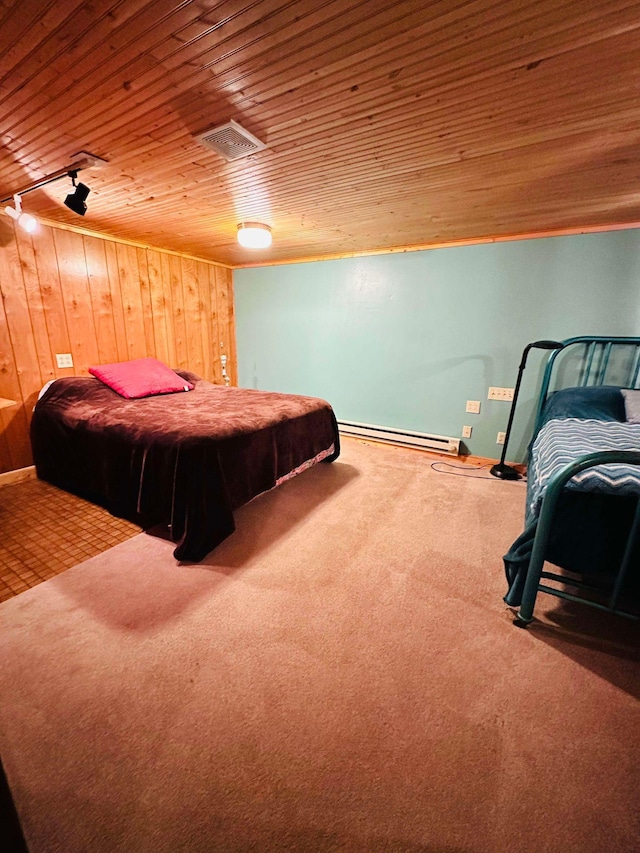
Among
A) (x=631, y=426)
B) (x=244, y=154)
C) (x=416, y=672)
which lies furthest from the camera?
(x=631, y=426)

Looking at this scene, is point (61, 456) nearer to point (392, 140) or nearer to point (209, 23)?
point (209, 23)

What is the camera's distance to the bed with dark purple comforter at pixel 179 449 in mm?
1875

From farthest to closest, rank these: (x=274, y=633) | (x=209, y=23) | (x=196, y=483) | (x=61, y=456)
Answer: (x=61, y=456)
(x=196, y=483)
(x=274, y=633)
(x=209, y=23)

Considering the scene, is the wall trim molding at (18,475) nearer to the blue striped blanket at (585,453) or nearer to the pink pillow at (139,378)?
the pink pillow at (139,378)

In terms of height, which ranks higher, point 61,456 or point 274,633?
point 61,456

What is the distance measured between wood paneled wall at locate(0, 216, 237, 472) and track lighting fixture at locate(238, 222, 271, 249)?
1.20m

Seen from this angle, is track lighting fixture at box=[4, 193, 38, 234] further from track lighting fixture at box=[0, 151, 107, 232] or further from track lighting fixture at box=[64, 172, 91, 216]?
track lighting fixture at box=[64, 172, 91, 216]

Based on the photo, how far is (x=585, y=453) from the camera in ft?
4.91

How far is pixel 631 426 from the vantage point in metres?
2.09

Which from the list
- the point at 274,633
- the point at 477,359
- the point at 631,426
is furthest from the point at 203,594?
the point at 477,359

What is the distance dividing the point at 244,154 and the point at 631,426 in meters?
2.63

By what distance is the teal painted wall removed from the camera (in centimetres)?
273

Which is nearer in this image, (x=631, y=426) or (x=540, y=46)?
(x=540, y=46)

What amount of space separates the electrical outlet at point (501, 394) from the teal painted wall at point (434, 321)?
0.05m
